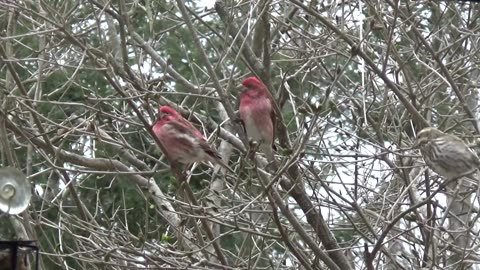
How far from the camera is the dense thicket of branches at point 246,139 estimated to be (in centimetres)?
654

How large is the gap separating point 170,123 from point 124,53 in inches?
34.0

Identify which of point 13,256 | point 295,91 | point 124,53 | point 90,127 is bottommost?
point 13,256

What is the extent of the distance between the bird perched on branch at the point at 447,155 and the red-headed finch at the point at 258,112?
57.2 inches

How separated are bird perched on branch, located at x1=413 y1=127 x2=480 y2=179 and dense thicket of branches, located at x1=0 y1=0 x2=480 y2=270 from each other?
0.97 ft

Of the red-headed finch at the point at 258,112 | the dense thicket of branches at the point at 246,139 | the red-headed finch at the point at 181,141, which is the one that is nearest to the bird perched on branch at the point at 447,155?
the dense thicket of branches at the point at 246,139

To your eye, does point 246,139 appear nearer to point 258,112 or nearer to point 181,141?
point 181,141

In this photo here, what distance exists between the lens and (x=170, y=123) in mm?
7328

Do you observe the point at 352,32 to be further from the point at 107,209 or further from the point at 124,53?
the point at 107,209

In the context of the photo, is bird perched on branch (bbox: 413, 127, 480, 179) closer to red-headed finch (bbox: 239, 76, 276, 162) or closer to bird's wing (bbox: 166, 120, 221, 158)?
red-headed finch (bbox: 239, 76, 276, 162)

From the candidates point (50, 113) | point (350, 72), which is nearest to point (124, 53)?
point (50, 113)

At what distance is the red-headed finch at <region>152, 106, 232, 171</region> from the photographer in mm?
7207

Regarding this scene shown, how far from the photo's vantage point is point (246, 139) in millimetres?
6117

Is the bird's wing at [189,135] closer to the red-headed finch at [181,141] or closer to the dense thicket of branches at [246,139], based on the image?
the red-headed finch at [181,141]

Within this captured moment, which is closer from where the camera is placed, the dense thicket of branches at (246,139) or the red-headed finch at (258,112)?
the dense thicket of branches at (246,139)
